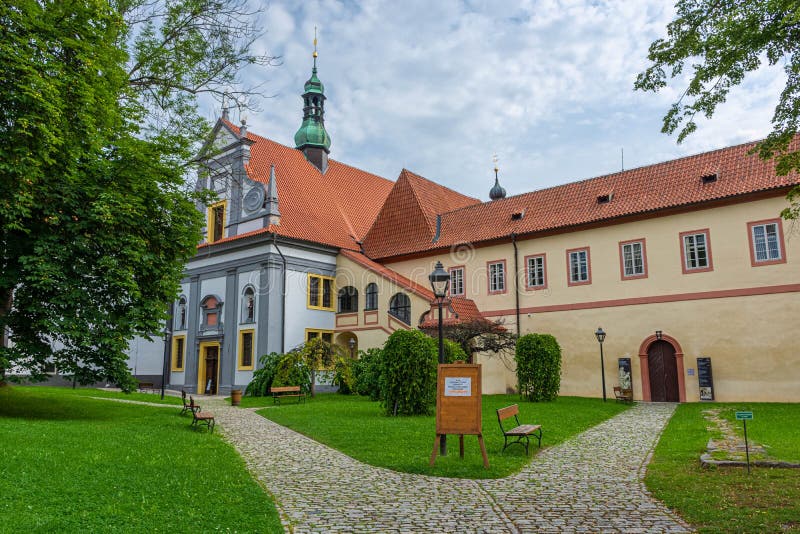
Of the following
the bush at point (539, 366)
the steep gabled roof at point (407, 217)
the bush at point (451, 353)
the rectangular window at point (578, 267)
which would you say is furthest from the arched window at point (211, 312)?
the rectangular window at point (578, 267)

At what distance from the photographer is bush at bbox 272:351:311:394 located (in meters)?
23.3

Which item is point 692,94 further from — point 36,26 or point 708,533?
point 36,26

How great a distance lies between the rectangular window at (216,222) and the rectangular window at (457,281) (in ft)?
38.8

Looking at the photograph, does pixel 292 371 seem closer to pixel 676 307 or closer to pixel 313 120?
pixel 676 307

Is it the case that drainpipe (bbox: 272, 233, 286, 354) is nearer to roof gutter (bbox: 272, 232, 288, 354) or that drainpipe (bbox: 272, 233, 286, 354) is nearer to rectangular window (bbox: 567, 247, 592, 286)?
roof gutter (bbox: 272, 232, 288, 354)

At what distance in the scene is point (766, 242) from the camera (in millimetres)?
20297

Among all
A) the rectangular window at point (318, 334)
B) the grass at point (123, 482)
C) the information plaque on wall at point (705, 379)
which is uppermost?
the rectangular window at point (318, 334)

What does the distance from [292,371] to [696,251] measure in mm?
15853

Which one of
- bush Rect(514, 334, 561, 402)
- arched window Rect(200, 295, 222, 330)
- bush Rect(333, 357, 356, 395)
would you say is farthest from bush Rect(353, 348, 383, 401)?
arched window Rect(200, 295, 222, 330)

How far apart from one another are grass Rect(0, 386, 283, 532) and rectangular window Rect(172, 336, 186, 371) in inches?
756

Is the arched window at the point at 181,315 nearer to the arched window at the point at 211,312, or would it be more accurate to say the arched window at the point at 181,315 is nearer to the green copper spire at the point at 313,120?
the arched window at the point at 211,312

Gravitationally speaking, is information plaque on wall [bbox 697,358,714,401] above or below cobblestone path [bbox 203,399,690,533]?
above

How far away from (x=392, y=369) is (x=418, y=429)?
317cm

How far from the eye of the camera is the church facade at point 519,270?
2039cm
